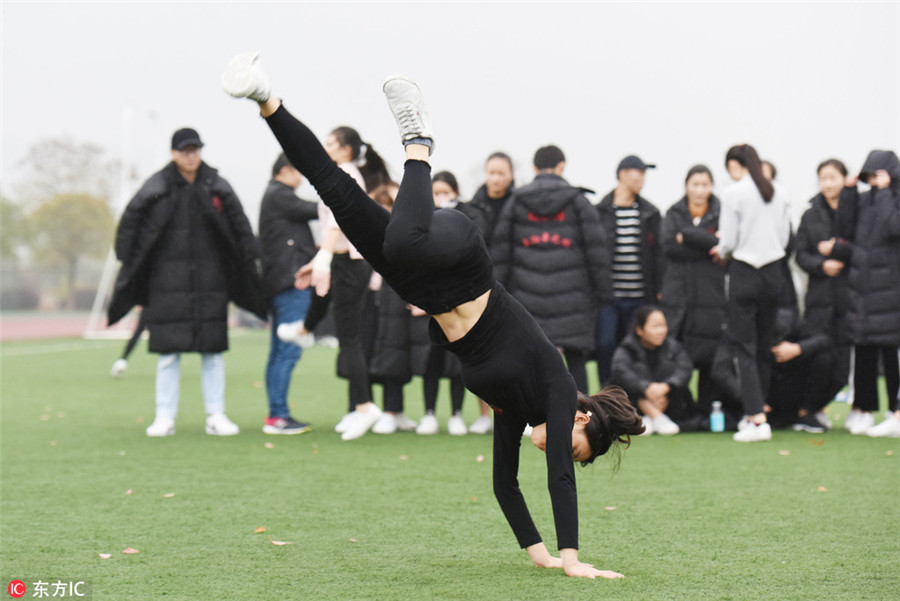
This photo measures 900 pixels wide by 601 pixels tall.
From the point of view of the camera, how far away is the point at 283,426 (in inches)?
321

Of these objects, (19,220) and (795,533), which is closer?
(795,533)

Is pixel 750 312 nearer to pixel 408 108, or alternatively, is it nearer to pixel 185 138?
pixel 185 138

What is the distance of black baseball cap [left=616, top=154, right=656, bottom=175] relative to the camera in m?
8.52

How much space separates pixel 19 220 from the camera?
54875 millimetres

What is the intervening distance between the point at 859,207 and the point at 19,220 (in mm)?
53283

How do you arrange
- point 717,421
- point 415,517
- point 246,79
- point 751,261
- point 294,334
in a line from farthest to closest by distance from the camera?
1. point 717,421
2. point 294,334
3. point 751,261
4. point 415,517
5. point 246,79

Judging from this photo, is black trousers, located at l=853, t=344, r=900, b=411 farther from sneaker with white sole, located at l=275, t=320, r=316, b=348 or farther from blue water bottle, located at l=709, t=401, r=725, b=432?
sneaker with white sole, located at l=275, t=320, r=316, b=348

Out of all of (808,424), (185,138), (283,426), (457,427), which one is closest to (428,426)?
(457,427)

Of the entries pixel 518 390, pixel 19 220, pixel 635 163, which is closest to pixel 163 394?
pixel 635 163

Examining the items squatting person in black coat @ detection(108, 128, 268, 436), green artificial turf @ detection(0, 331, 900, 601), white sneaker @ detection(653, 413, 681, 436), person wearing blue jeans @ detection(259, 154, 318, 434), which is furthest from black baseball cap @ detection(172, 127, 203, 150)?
white sneaker @ detection(653, 413, 681, 436)

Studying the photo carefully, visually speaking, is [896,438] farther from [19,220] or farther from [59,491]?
[19,220]

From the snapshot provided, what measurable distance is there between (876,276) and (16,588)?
20.2 feet

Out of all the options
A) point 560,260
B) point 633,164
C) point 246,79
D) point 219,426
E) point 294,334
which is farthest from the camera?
point 633,164

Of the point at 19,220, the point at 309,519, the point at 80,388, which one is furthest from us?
the point at 19,220
